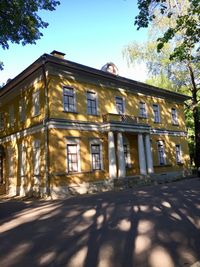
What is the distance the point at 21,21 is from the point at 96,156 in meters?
9.99

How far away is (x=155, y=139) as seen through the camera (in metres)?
25.5

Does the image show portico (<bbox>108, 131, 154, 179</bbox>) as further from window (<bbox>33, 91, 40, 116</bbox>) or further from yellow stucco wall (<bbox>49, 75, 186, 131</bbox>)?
window (<bbox>33, 91, 40, 116</bbox>)

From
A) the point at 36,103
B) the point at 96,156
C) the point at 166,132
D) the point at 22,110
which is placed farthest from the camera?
the point at 166,132

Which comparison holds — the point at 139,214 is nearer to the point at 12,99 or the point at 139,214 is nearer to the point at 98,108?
the point at 98,108

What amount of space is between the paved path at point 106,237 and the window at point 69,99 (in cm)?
918

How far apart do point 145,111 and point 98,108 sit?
610 centimetres

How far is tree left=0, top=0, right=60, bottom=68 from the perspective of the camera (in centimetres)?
1388

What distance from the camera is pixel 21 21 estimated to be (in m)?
14.8

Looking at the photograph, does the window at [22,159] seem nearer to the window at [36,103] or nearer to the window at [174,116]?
the window at [36,103]

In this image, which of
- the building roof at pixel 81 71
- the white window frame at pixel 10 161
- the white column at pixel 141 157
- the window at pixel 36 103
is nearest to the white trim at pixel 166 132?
the white column at pixel 141 157

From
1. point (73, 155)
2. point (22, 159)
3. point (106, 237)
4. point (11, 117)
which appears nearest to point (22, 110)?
point (11, 117)

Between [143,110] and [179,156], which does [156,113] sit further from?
[179,156]

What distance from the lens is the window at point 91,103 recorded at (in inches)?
800

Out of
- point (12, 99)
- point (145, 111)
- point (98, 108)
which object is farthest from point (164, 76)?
point (12, 99)
